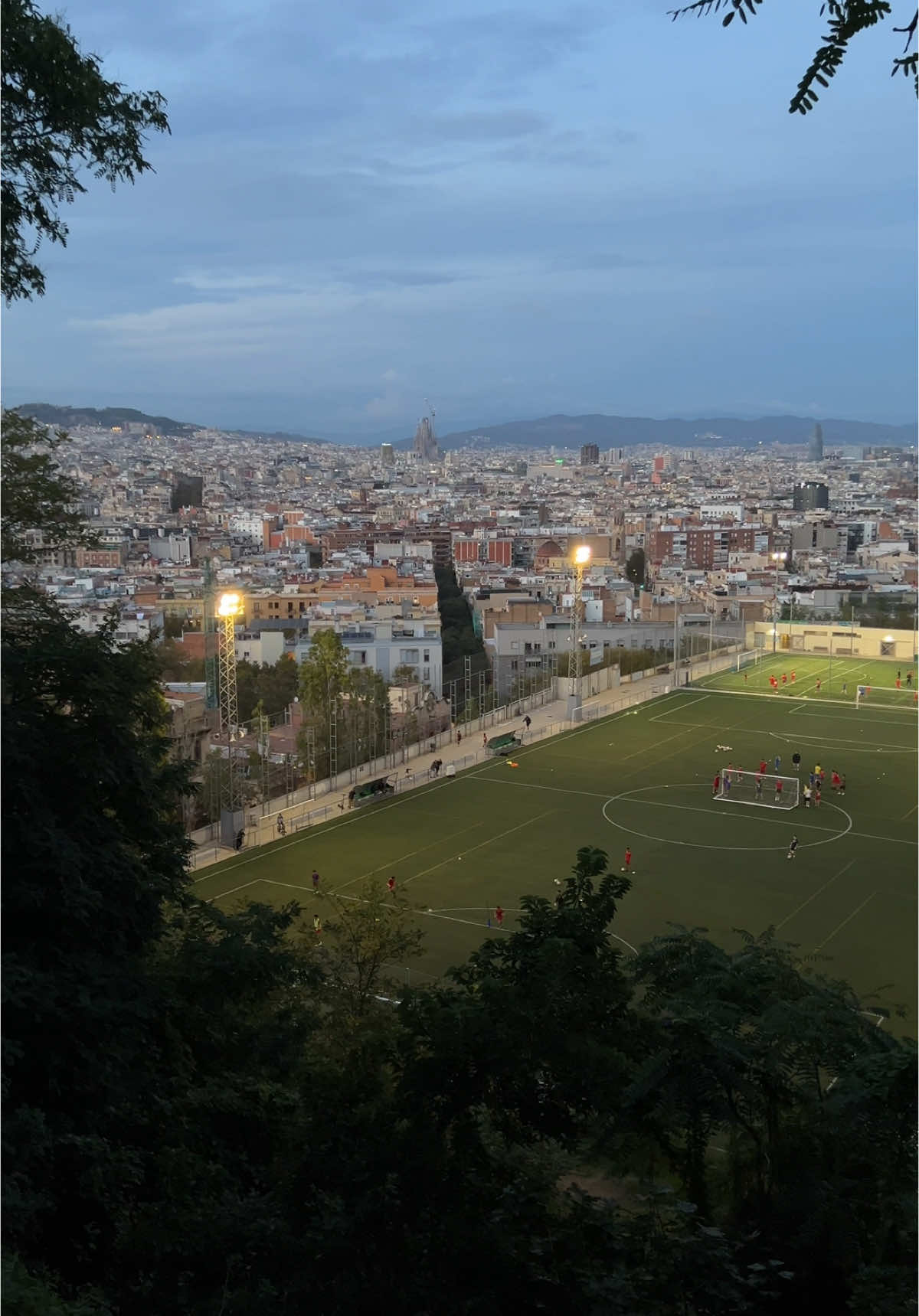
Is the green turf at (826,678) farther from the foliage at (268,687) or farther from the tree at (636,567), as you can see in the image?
the tree at (636,567)

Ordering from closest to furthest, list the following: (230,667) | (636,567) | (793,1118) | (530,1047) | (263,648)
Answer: (530,1047) → (793,1118) → (230,667) → (263,648) → (636,567)

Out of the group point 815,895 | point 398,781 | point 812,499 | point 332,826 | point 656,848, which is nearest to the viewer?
point 815,895

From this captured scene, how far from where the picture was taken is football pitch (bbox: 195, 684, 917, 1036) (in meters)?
14.5

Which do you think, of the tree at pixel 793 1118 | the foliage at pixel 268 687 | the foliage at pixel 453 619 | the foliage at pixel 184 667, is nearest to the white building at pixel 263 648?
the foliage at pixel 268 687

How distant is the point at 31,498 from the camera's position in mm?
5242

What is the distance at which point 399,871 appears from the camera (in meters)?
16.7

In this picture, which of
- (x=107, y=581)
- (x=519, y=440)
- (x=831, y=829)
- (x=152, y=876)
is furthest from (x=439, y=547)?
(x=519, y=440)

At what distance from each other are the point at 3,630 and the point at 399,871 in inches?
499

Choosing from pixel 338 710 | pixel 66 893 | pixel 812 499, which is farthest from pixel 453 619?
pixel 812 499

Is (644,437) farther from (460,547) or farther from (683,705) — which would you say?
(683,705)

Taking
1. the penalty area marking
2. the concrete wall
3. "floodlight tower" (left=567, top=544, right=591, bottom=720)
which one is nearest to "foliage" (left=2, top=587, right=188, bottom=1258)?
the penalty area marking

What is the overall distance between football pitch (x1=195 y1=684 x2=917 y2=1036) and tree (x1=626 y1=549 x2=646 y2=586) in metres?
44.5

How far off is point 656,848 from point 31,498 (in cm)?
1408

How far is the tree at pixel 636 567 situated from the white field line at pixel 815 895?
170 feet
